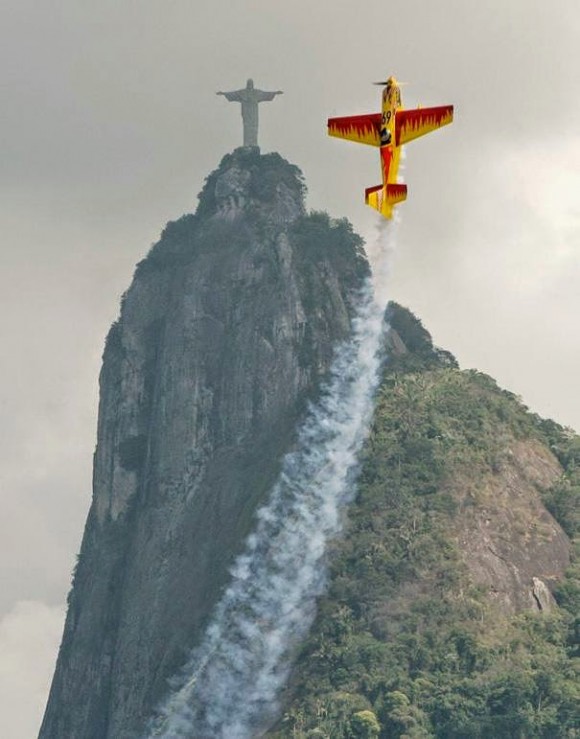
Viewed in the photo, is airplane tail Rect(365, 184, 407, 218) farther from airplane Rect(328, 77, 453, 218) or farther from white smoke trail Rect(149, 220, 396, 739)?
white smoke trail Rect(149, 220, 396, 739)

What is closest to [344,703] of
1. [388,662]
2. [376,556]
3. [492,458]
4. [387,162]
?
[388,662]

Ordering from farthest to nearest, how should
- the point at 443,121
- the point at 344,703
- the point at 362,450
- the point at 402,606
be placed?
the point at 362,450, the point at 402,606, the point at 344,703, the point at 443,121

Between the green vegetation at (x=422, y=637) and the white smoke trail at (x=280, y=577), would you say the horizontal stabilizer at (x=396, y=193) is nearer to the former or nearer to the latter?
the white smoke trail at (x=280, y=577)

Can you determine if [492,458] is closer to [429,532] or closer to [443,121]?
[429,532]

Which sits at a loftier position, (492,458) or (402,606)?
(492,458)

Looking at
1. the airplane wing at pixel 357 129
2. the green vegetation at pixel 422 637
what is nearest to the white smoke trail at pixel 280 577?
the green vegetation at pixel 422 637

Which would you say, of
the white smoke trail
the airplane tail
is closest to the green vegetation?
the white smoke trail

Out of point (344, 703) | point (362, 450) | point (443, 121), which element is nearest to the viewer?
point (443, 121)

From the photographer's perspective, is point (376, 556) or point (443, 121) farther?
point (376, 556)

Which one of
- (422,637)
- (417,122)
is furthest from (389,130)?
(422,637)
